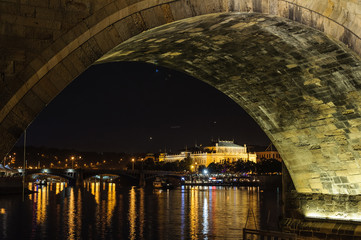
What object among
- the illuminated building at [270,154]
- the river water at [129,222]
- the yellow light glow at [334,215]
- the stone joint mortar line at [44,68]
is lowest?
the river water at [129,222]

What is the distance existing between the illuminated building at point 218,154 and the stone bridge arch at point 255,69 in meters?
Answer: 129

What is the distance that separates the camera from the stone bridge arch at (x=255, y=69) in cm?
538

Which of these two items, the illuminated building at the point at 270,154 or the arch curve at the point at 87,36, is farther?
the illuminated building at the point at 270,154

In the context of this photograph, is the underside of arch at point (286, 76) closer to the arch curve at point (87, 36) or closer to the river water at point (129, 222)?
the arch curve at point (87, 36)

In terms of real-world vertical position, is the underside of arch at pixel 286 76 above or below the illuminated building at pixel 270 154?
below

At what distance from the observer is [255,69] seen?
1100 cm

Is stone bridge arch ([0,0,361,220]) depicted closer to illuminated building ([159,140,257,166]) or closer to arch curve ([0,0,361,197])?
arch curve ([0,0,361,197])

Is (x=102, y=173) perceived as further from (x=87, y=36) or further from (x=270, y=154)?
(x=87, y=36)

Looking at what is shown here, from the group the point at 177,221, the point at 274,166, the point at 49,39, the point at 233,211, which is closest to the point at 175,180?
the point at 274,166

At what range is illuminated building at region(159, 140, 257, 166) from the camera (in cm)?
14425

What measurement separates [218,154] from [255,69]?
134953mm

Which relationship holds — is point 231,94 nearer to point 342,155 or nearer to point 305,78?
point 305,78

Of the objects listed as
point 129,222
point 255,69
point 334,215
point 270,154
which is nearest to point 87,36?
point 255,69

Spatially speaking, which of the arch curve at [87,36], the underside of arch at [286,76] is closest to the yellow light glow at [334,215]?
the underside of arch at [286,76]
